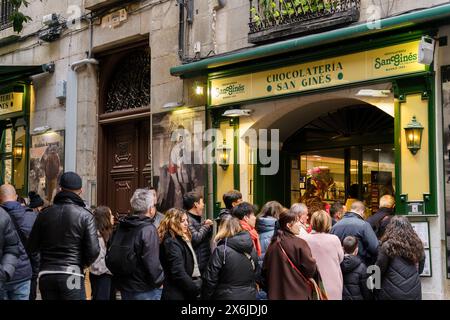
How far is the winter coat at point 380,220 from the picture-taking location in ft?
31.6

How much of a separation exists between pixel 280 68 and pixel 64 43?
6.67 m

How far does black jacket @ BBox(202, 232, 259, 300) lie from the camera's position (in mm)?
6766

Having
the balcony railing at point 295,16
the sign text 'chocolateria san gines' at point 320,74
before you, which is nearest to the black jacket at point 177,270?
the sign text 'chocolateria san gines' at point 320,74

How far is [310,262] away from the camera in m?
6.82

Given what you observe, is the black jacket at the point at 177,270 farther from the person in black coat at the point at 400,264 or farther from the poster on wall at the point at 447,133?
the poster on wall at the point at 447,133

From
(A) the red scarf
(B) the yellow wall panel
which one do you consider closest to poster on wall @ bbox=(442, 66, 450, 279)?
(B) the yellow wall panel

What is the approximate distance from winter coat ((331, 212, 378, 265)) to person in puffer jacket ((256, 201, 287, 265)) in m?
0.75

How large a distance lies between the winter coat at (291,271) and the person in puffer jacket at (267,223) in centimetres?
126

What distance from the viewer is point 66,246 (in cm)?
646

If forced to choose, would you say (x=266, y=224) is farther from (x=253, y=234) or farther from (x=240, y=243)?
(x=240, y=243)

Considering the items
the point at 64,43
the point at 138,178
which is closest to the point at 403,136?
the point at 138,178

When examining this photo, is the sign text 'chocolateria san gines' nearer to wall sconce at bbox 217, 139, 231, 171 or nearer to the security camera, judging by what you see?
the security camera

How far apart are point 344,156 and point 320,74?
2202mm

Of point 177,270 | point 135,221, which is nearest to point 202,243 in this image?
point 177,270
